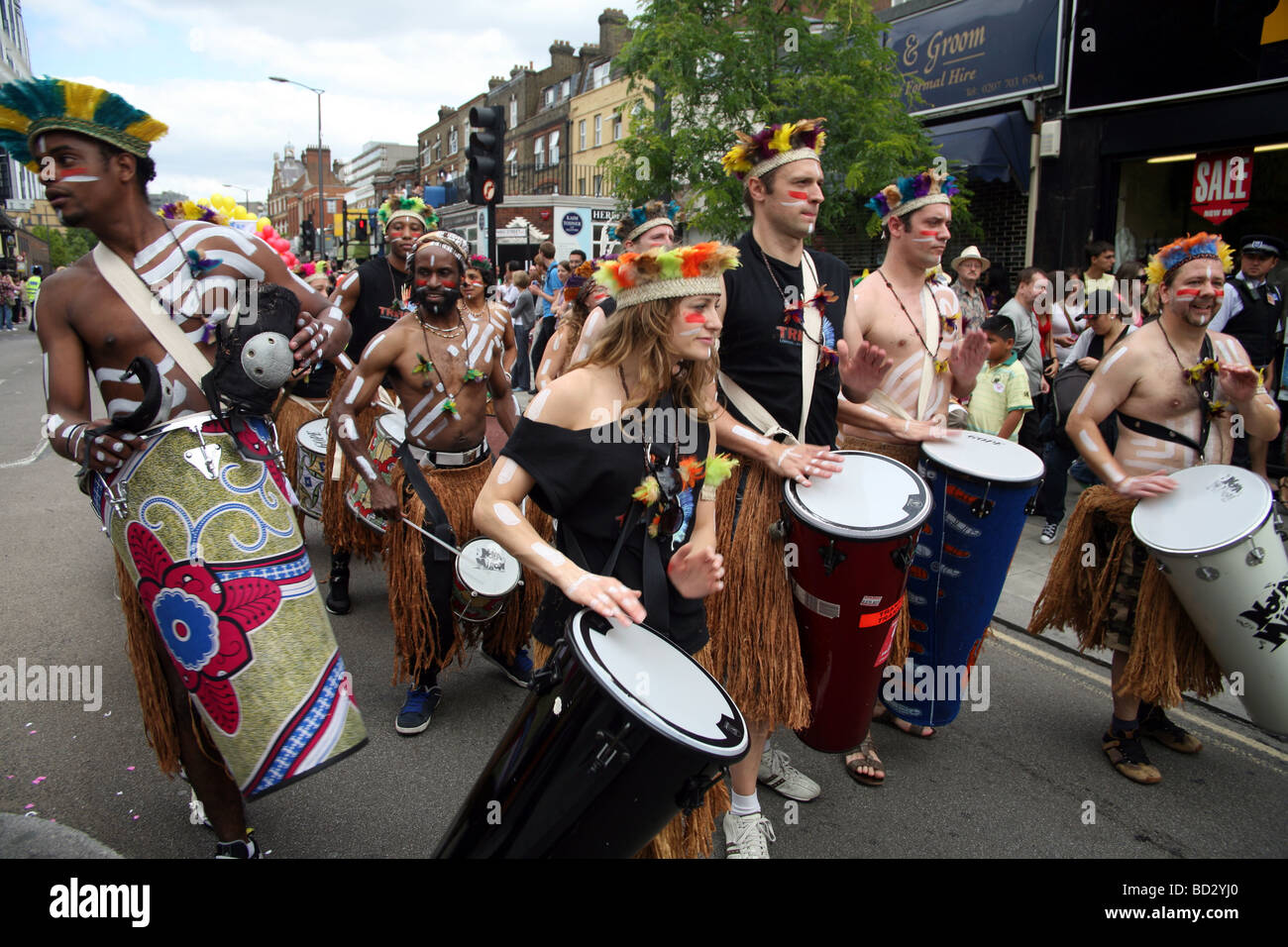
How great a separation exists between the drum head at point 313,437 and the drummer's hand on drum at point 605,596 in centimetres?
404

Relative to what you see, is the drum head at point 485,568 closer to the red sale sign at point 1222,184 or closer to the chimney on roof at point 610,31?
the red sale sign at point 1222,184

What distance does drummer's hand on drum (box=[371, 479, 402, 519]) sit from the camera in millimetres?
3418

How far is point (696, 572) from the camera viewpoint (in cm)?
209

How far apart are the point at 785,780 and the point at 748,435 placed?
137 centimetres

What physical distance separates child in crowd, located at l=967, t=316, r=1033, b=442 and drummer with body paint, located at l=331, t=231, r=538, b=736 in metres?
3.63

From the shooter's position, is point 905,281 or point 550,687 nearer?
point 550,687

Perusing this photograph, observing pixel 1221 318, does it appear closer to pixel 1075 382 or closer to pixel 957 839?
pixel 1075 382

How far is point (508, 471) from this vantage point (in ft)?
6.52

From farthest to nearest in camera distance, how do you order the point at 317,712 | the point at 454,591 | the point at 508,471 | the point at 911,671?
1. the point at 454,591
2. the point at 911,671
3. the point at 317,712
4. the point at 508,471

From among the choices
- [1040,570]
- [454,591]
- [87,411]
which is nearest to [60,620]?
[454,591]

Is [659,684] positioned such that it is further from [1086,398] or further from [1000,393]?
[1000,393]

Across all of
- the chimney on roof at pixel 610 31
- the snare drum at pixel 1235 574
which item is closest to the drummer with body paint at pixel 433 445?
the snare drum at pixel 1235 574

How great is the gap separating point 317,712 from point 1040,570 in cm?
499

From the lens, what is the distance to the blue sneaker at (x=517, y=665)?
4.00 metres
